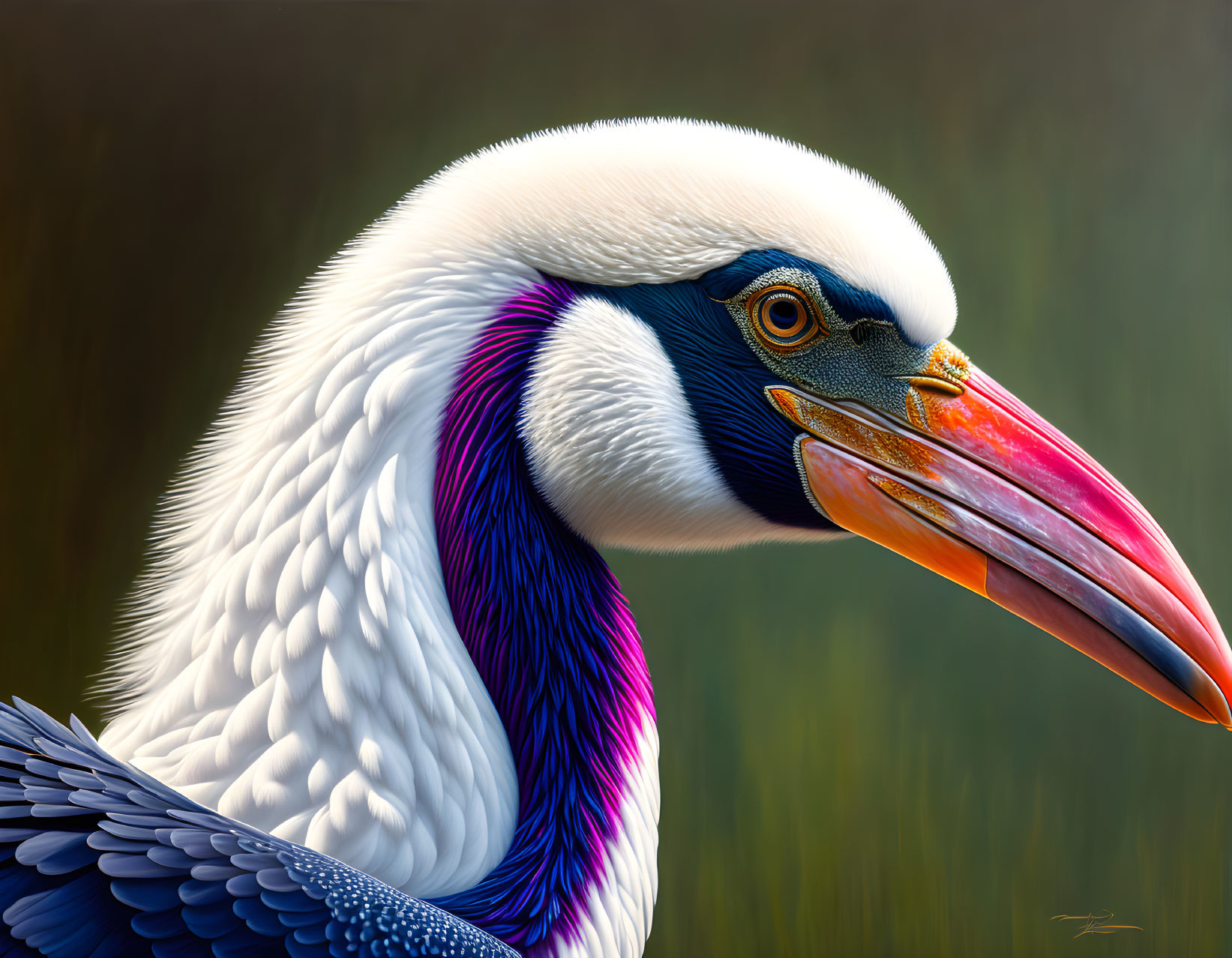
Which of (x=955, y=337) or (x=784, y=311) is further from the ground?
(x=955, y=337)

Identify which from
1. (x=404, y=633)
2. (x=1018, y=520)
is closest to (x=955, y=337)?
(x=1018, y=520)

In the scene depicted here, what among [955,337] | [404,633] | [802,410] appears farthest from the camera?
[955,337]

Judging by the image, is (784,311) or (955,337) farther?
(955,337)

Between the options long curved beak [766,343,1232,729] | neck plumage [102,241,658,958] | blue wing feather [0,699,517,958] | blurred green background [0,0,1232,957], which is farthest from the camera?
blurred green background [0,0,1232,957]

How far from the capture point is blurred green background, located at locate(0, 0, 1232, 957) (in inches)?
62.7

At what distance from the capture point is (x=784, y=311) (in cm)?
89

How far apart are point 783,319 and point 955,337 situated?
33.8 inches

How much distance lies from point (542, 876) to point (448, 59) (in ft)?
4.39

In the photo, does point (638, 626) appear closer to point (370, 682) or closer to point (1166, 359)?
point (370, 682)

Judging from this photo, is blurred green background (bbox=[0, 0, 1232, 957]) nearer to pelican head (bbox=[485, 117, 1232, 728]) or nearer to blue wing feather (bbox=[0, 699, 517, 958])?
A: pelican head (bbox=[485, 117, 1232, 728])
